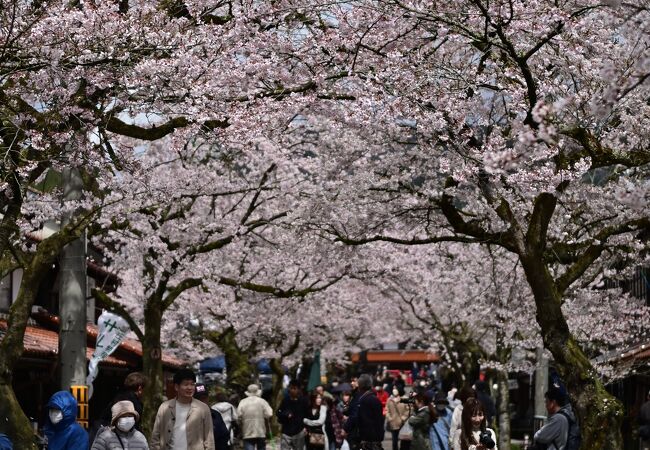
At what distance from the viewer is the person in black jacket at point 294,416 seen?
18.9 metres

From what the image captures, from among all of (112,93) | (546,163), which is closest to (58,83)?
(112,93)

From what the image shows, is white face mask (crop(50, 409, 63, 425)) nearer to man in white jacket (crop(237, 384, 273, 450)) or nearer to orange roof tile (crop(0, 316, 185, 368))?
orange roof tile (crop(0, 316, 185, 368))

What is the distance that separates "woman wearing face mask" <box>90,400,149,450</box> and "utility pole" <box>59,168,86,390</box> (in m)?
4.85

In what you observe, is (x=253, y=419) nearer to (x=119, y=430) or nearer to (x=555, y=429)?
(x=555, y=429)

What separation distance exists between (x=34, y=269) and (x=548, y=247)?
21.8 ft

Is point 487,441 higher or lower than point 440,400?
lower

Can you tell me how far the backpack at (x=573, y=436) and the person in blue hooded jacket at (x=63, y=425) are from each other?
4433mm

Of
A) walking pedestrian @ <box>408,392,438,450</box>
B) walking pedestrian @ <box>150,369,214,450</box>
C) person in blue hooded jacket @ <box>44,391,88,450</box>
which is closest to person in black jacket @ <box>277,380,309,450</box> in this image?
walking pedestrian @ <box>408,392,438,450</box>

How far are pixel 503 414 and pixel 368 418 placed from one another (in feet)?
→ 39.4

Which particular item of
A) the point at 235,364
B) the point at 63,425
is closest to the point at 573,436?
the point at 63,425

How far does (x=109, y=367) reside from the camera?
25.6 m

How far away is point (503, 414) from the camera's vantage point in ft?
93.2

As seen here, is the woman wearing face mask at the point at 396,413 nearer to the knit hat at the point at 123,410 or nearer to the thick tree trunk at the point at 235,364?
the thick tree trunk at the point at 235,364

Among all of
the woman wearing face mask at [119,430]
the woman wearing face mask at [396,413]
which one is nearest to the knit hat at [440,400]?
the woman wearing face mask at [119,430]
